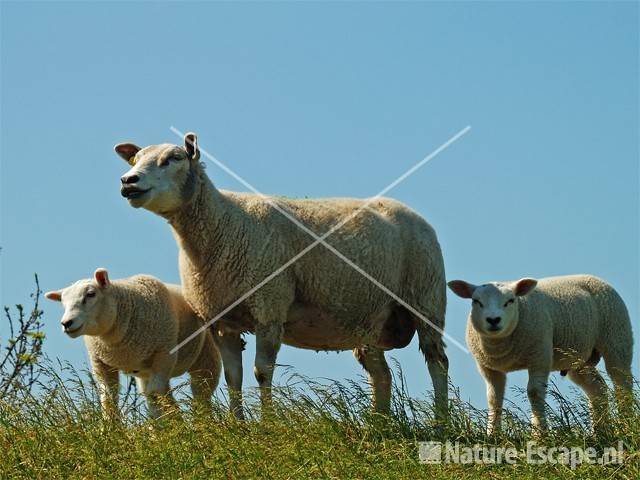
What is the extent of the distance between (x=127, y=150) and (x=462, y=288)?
4009mm

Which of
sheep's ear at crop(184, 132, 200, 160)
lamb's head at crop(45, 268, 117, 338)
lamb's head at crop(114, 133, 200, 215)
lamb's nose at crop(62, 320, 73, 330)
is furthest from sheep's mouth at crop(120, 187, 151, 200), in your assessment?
lamb's nose at crop(62, 320, 73, 330)

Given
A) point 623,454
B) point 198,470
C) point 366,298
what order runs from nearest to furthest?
1. point 198,470
2. point 623,454
3. point 366,298


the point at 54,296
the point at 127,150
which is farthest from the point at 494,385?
the point at 54,296

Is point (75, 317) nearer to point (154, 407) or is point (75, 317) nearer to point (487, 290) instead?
point (154, 407)

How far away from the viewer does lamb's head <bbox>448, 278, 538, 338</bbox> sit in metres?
11.6

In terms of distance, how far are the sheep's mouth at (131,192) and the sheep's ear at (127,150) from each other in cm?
107

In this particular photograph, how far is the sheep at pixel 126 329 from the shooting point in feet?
36.8

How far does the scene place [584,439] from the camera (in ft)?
28.1

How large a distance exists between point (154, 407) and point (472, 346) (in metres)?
3.81

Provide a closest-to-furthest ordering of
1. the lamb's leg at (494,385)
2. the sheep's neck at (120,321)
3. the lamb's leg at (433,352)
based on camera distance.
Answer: the sheep's neck at (120,321)
the lamb's leg at (433,352)
the lamb's leg at (494,385)

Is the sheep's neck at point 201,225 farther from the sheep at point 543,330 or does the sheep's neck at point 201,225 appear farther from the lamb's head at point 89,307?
the sheep at point 543,330

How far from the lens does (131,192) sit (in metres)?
10.1

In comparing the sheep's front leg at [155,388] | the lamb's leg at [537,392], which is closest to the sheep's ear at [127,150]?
the sheep's front leg at [155,388]

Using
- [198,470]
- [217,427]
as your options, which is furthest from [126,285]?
[198,470]
